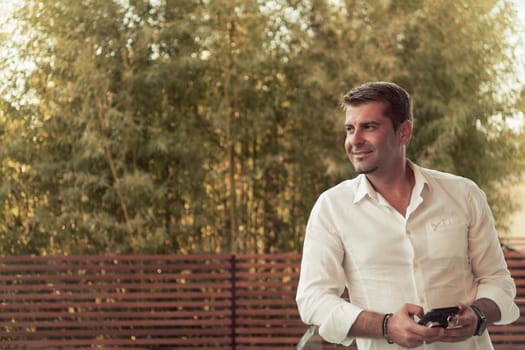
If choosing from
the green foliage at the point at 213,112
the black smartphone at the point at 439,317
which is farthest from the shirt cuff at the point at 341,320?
the green foliage at the point at 213,112

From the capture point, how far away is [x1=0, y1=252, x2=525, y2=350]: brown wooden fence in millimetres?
5492

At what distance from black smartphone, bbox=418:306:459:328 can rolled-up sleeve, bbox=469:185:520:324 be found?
11 centimetres

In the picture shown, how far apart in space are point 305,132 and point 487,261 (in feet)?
14.2

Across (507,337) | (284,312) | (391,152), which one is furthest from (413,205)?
(284,312)

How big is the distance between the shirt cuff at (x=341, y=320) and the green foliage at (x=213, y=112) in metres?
4.17

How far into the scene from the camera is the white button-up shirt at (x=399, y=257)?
4.42ft

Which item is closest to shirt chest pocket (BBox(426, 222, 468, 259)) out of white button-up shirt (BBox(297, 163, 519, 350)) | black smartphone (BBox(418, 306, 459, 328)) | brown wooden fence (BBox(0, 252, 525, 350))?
white button-up shirt (BBox(297, 163, 519, 350))

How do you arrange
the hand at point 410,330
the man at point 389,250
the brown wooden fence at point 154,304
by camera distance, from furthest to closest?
the brown wooden fence at point 154,304 < the man at point 389,250 < the hand at point 410,330

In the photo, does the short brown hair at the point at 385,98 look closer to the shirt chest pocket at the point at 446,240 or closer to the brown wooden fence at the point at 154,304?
the shirt chest pocket at the point at 446,240

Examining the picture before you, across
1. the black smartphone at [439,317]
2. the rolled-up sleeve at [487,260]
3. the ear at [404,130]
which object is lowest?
the black smartphone at [439,317]

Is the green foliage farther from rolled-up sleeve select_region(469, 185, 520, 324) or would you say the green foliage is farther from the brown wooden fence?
rolled-up sleeve select_region(469, 185, 520, 324)

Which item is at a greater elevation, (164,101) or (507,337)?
(164,101)

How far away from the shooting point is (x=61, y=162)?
5660 mm

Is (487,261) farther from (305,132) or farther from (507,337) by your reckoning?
(305,132)
